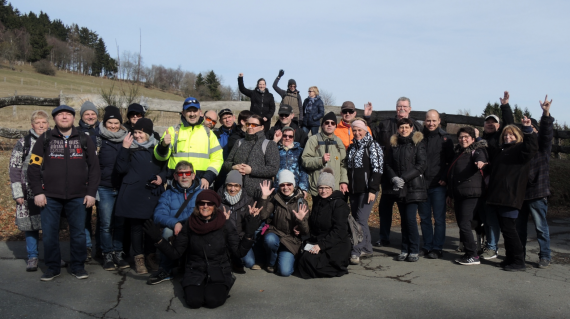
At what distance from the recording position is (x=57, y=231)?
5.32 meters

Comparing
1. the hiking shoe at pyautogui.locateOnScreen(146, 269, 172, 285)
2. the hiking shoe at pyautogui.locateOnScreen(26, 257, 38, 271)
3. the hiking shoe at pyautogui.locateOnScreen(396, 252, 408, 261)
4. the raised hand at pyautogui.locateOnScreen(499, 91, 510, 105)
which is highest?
the raised hand at pyautogui.locateOnScreen(499, 91, 510, 105)

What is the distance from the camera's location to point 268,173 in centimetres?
618

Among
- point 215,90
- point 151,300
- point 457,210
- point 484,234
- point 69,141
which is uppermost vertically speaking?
point 215,90

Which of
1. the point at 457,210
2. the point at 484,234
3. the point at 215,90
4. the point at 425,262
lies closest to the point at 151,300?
the point at 425,262

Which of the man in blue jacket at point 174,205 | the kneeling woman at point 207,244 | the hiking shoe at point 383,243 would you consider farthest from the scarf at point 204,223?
the hiking shoe at point 383,243

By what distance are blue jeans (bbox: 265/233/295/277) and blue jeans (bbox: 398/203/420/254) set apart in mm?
1802

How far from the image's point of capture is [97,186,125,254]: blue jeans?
19.1 ft

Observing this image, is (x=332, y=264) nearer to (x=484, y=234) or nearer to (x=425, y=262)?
(x=425, y=262)

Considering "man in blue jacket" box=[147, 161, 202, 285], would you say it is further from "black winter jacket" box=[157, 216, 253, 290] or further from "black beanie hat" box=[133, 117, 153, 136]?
"black beanie hat" box=[133, 117, 153, 136]

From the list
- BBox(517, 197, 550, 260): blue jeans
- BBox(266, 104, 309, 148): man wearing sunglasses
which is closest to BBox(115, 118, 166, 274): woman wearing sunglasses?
BBox(266, 104, 309, 148): man wearing sunglasses

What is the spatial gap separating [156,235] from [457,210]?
417 centimetres

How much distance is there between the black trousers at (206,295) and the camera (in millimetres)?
4391

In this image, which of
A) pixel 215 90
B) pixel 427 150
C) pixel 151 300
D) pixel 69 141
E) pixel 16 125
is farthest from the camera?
pixel 215 90

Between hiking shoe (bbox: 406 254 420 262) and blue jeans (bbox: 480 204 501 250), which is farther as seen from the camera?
blue jeans (bbox: 480 204 501 250)
